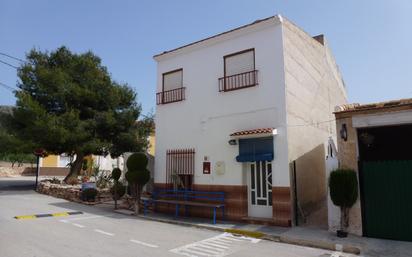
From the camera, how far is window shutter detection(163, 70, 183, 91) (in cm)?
1440

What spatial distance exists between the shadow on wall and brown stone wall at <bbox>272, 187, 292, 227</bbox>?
30.7 inches

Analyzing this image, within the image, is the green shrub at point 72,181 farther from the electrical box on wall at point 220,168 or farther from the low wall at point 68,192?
the electrical box on wall at point 220,168

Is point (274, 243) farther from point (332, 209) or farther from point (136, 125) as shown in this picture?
point (136, 125)

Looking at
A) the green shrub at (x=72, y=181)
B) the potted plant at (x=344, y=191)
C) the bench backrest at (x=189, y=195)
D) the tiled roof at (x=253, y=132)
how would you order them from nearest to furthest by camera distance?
the potted plant at (x=344, y=191) → the tiled roof at (x=253, y=132) → the bench backrest at (x=189, y=195) → the green shrub at (x=72, y=181)

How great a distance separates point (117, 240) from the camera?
8734 mm

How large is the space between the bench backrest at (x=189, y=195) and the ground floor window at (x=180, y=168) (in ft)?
1.08

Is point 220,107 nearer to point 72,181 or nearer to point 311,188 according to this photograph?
point 311,188

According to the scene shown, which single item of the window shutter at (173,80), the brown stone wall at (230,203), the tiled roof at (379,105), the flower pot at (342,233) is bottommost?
the flower pot at (342,233)

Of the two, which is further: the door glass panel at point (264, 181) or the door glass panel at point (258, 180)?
the door glass panel at point (258, 180)

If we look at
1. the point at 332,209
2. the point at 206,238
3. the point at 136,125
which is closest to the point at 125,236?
the point at 206,238

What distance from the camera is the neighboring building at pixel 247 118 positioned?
11.1 meters

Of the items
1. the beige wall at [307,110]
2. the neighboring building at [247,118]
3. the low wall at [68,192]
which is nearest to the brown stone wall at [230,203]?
the neighboring building at [247,118]

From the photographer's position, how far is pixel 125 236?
9.27 m

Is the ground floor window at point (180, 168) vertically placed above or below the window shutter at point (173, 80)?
below
